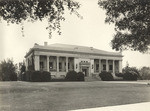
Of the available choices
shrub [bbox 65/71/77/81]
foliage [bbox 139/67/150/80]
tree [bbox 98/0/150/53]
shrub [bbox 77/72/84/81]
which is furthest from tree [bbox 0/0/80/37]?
foliage [bbox 139/67/150/80]

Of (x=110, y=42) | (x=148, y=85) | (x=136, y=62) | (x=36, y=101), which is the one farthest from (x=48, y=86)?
(x=148, y=85)

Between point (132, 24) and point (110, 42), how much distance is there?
1.19 m

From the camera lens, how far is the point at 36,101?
955cm

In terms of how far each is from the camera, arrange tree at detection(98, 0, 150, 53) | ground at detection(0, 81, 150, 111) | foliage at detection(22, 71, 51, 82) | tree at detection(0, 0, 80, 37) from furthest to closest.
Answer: foliage at detection(22, 71, 51, 82) < tree at detection(98, 0, 150, 53) < ground at detection(0, 81, 150, 111) < tree at detection(0, 0, 80, 37)

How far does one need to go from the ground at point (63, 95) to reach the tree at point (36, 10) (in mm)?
2805

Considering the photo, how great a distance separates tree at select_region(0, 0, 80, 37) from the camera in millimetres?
7387

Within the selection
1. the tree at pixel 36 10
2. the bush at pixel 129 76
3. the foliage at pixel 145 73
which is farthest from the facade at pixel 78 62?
the tree at pixel 36 10

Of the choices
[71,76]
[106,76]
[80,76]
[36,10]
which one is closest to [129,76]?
[106,76]

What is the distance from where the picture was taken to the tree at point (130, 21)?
10.5 meters

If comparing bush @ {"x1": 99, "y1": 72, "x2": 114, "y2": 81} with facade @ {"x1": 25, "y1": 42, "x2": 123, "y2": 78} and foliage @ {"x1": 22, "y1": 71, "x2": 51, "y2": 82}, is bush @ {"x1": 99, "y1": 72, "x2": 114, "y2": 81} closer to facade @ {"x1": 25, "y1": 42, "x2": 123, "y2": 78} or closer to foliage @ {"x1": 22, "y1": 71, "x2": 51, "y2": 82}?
facade @ {"x1": 25, "y1": 42, "x2": 123, "y2": 78}

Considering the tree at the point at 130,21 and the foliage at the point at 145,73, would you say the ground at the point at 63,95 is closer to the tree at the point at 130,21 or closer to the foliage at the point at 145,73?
the foliage at the point at 145,73

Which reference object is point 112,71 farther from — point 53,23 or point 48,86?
point 53,23

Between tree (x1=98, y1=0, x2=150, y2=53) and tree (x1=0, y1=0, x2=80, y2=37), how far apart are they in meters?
2.71

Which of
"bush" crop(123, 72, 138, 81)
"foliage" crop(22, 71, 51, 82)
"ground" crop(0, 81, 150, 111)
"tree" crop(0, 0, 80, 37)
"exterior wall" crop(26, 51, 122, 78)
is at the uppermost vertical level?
"tree" crop(0, 0, 80, 37)
